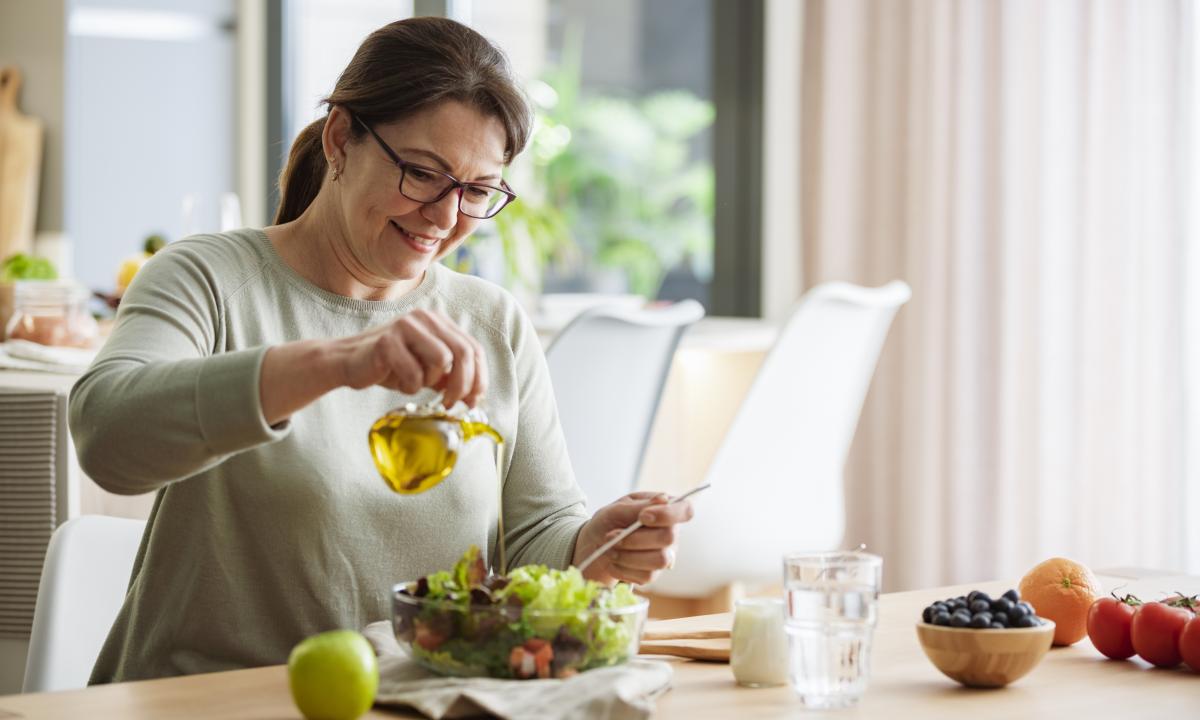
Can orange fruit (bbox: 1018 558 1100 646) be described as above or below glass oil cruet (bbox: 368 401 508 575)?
below

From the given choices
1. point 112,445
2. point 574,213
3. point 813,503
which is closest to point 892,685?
point 112,445

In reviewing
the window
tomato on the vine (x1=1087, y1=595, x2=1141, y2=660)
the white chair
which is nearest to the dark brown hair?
tomato on the vine (x1=1087, y1=595, x2=1141, y2=660)

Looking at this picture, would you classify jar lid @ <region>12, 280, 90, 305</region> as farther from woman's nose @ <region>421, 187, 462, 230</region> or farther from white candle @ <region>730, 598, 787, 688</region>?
white candle @ <region>730, 598, 787, 688</region>

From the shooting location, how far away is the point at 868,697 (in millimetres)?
1221

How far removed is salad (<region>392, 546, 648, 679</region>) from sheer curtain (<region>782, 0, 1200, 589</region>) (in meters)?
2.10

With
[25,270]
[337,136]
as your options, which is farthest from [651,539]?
[25,270]

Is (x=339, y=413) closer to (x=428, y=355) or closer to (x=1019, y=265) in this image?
(x=428, y=355)

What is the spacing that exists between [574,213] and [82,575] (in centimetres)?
458

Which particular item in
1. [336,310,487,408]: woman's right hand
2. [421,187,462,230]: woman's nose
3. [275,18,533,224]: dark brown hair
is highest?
A: [275,18,533,224]: dark brown hair

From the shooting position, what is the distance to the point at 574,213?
6051 millimetres

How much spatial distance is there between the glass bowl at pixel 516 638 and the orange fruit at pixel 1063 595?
0.50 metres

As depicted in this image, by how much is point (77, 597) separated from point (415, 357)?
578 mm

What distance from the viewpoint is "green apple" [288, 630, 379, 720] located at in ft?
3.52

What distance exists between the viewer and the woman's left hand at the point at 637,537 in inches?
58.5
